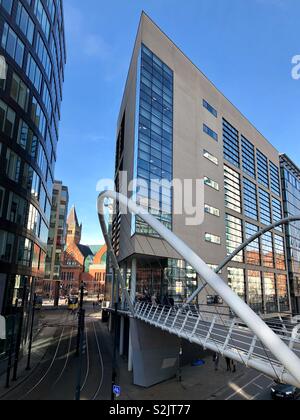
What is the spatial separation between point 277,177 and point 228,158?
22.7 m

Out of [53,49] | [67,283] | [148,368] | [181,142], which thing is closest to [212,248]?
[181,142]

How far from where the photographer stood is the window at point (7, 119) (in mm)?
24897

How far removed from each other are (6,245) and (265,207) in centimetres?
4679

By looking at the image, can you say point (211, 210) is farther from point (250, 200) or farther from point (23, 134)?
point (23, 134)

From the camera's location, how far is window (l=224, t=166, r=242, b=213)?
4584 cm

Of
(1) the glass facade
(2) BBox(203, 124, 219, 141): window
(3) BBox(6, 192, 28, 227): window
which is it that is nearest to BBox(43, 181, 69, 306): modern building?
(3) BBox(6, 192, 28, 227): window

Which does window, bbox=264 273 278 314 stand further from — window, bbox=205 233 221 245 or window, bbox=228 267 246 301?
window, bbox=205 233 221 245

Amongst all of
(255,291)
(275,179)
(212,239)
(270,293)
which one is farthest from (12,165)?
(275,179)

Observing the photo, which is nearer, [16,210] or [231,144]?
[16,210]

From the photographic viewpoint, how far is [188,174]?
36.1 metres

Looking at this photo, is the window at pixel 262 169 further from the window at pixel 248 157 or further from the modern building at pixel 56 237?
the modern building at pixel 56 237

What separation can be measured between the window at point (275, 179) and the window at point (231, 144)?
15371mm

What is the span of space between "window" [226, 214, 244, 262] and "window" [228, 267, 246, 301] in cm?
180
